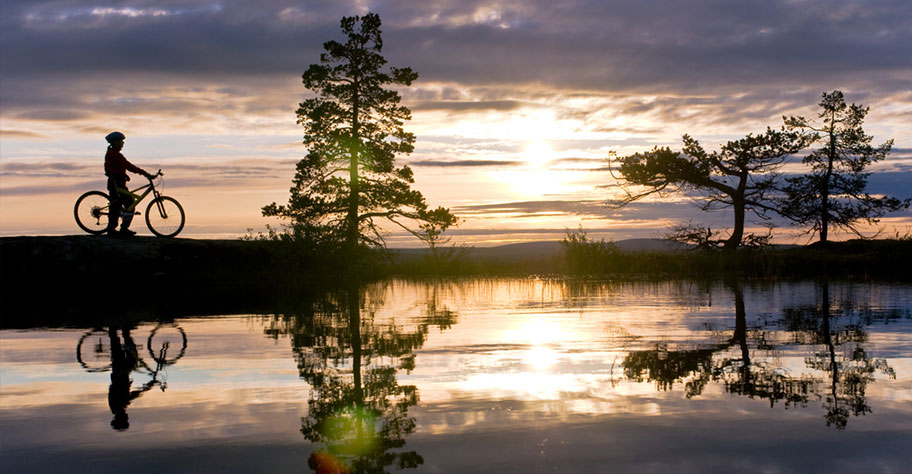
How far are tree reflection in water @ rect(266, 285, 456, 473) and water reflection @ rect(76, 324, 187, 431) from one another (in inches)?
50.3

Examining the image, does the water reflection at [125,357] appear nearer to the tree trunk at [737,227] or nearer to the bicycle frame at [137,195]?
the bicycle frame at [137,195]

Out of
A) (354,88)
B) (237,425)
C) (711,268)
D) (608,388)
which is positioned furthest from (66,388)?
(354,88)

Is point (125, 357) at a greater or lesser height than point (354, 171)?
lesser

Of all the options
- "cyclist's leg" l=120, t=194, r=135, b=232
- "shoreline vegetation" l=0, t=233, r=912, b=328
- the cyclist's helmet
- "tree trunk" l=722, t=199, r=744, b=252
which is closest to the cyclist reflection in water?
"shoreline vegetation" l=0, t=233, r=912, b=328

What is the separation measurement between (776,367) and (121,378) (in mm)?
6075

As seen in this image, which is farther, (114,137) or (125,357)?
(114,137)

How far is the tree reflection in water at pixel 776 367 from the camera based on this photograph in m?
5.71

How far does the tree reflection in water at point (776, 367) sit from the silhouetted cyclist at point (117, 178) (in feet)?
48.8

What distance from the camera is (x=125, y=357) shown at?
7949 mm

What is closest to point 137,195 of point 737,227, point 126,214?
point 126,214

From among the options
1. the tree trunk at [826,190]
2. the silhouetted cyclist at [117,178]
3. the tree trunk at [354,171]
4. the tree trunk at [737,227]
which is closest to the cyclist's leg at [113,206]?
the silhouetted cyclist at [117,178]

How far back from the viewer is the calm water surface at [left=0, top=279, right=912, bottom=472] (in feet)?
14.1

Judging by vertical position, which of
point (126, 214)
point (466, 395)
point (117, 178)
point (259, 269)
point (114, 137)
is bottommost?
point (466, 395)

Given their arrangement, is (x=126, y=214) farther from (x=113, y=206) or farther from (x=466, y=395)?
(x=466, y=395)
